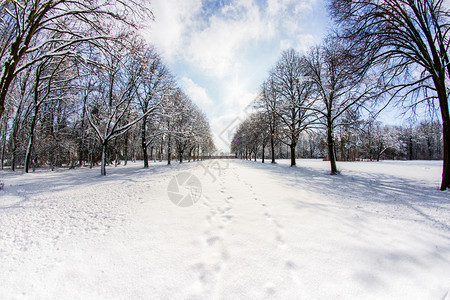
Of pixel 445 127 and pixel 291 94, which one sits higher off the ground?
pixel 291 94

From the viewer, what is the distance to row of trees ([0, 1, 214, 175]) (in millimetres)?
5121

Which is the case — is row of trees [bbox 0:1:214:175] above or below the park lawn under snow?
above

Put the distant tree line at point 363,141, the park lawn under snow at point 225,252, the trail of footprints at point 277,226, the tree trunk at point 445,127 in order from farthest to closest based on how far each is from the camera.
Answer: the distant tree line at point 363,141 < the tree trunk at point 445,127 < the trail of footprints at point 277,226 < the park lawn under snow at point 225,252

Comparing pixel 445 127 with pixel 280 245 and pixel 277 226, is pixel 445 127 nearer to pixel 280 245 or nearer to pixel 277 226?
pixel 277 226

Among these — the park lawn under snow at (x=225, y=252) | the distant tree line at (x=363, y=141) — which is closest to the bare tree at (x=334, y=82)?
the distant tree line at (x=363, y=141)

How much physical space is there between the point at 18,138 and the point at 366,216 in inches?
1075

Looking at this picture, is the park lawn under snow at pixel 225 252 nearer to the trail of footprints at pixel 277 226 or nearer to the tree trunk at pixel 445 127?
the trail of footprints at pixel 277 226

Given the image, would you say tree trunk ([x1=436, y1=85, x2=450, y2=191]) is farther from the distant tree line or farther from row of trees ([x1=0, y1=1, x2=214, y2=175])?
row of trees ([x1=0, y1=1, x2=214, y2=175])

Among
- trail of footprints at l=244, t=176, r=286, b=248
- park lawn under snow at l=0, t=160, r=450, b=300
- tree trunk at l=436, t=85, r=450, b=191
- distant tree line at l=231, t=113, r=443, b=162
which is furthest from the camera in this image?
distant tree line at l=231, t=113, r=443, b=162

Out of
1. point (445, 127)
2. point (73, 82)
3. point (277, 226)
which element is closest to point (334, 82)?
point (445, 127)

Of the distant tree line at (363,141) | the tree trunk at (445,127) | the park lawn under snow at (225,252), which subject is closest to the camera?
the park lawn under snow at (225,252)

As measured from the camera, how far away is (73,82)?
1453 cm

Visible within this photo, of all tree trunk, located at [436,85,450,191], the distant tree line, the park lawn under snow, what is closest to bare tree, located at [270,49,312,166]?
the distant tree line

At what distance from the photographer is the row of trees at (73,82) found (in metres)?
5.12
